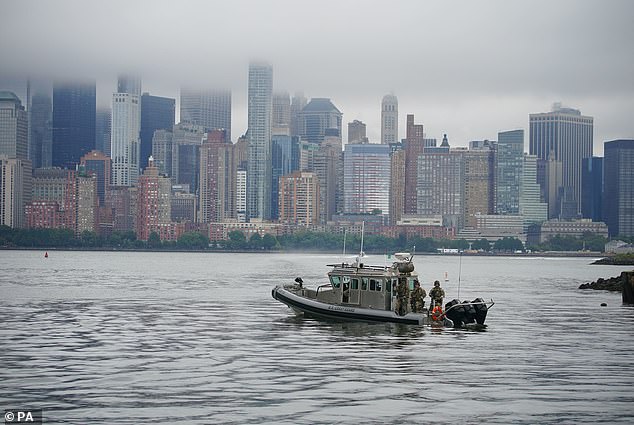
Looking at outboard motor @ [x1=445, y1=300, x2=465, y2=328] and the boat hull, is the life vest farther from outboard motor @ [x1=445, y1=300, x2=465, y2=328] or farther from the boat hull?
outboard motor @ [x1=445, y1=300, x2=465, y2=328]

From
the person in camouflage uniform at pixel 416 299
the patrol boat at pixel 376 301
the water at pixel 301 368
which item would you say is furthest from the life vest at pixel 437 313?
the water at pixel 301 368

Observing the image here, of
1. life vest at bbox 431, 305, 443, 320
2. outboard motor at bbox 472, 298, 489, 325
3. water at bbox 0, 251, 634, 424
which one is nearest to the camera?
water at bbox 0, 251, 634, 424

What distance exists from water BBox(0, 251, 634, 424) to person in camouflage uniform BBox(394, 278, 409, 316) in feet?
3.90

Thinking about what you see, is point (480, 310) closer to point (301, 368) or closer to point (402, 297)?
point (402, 297)

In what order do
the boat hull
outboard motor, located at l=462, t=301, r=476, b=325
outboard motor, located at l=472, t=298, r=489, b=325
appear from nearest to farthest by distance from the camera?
the boat hull, outboard motor, located at l=462, t=301, r=476, b=325, outboard motor, located at l=472, t=298, r=489, b=325

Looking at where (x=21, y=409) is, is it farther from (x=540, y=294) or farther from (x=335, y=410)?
(x=540, y=294)

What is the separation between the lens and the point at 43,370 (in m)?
43.8

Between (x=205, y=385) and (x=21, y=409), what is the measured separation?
7299 mm

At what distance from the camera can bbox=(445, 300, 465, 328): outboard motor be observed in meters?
63.9

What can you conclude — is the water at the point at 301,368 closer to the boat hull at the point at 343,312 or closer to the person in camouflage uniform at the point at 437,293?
the boat hull at the point at 343,312

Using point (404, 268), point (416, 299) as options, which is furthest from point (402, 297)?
point (404, 268)

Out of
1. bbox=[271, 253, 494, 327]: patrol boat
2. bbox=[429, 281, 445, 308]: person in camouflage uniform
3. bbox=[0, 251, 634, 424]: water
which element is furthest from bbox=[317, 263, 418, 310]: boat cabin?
bbox=[0, 251, 634, 424]: water

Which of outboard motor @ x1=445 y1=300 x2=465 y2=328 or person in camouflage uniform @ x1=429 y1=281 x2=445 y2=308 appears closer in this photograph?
person in camouflage uniform @ x1=429 y1=281 x2=445 y2=308

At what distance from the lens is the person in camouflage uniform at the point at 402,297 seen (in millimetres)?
60969
